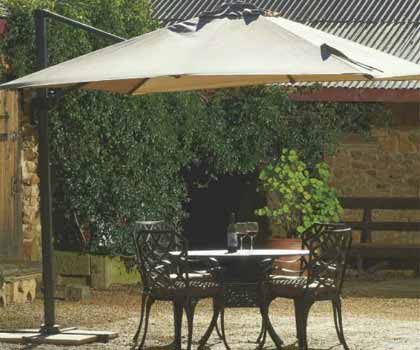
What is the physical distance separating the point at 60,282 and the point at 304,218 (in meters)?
3.05

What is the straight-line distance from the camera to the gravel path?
32.2 feet

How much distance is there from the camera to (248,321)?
11320mm

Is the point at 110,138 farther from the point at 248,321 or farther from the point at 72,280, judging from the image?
the point at 248,321

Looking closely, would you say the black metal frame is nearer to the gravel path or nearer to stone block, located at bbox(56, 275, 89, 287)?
the gravel path

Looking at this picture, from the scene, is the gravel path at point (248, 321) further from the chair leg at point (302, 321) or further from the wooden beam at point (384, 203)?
the wooden beam at point (384, 203)

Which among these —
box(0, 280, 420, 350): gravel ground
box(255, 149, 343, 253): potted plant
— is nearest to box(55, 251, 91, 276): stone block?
box(0, 280, 420, 350): gravel ground

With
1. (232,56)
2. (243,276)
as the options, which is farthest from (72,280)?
(232,56)

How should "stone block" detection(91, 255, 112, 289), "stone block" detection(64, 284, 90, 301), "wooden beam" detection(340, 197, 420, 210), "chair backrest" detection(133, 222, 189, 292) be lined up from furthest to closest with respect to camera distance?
"wooden beam" detection(340, 197, 420, 210) → "stone block" detection(91, 255, 112, 289) → "stone block" detection(64, 284, 90, 301) → "chair backrest" detection(133, 222, 189, 292)

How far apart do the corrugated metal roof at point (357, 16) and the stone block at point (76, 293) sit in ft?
17.9

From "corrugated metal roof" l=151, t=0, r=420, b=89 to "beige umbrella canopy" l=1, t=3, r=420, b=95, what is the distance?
7.27 meters

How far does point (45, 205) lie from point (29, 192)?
150 inches

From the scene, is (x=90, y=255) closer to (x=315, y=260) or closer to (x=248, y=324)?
(x=248, y=324)

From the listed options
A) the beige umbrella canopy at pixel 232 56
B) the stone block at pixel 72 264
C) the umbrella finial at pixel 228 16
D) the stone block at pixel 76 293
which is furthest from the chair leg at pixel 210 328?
the stone block at pixel 72 264

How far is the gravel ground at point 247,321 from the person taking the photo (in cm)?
980
